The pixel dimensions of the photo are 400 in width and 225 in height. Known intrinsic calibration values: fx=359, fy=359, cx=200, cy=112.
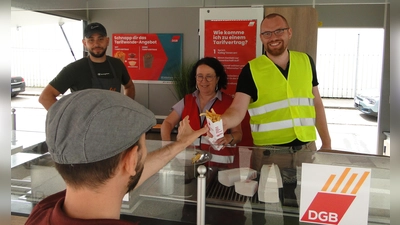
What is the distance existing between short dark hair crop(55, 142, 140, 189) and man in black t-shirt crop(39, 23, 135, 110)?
1865mm

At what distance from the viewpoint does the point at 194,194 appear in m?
1.21

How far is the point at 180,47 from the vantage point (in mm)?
4281

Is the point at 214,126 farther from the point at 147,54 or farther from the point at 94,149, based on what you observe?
the point at 147,54

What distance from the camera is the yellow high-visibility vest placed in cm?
173

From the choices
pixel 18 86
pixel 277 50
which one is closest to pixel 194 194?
pixel 277 50

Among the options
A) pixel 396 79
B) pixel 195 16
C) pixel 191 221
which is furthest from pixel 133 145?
pixel 195 16

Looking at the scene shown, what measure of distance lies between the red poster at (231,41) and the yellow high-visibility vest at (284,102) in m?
0.80

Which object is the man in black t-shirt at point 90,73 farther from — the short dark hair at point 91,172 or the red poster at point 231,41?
the short dark hair at point 91,172

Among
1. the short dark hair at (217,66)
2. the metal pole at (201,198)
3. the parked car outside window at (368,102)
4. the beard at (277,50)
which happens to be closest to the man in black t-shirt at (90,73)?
the short dark hair at (217,66)

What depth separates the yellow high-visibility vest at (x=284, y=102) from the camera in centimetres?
173

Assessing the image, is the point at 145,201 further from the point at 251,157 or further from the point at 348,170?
the point at 348,170

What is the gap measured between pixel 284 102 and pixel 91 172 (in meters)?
1.31

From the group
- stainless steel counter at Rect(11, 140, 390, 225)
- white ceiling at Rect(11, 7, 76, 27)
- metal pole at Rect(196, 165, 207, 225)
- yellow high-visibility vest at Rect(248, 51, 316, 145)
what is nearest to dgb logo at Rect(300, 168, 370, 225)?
stainless steel counter at Rect(11, 140, 390, 225)

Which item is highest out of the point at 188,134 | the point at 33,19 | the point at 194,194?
the point at 33,19
